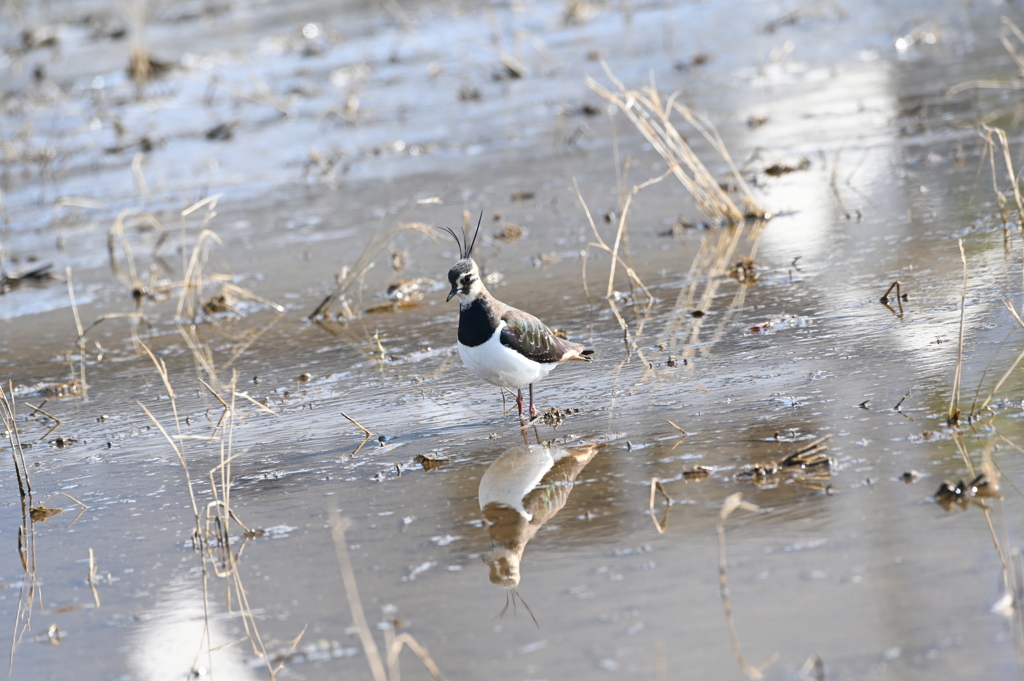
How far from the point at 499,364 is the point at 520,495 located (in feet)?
2.50

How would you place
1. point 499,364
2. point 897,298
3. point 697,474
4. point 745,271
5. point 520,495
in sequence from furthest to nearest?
1. point 745,271
2. point 897,298
3. point 499,364
4. point 520,495
5. point 697,474

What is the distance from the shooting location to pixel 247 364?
6.69 metres

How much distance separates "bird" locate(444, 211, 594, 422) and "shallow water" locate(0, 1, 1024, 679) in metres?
0.28

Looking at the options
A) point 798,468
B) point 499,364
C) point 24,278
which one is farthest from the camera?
point 24,278

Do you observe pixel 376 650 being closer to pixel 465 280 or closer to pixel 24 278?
pixel 465 280

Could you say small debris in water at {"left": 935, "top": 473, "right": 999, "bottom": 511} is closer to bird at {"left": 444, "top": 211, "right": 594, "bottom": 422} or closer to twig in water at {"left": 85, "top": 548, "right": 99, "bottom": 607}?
bird at {"left": 444, "top": 211, "right": 594, "bottom": 422}

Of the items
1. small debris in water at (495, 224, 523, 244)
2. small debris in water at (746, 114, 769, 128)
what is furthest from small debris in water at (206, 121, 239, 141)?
small debris in water at (746, 114, 769, 128)

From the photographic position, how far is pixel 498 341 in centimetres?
500

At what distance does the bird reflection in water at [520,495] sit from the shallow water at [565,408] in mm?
21

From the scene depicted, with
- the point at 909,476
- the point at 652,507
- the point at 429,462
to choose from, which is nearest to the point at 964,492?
the point at 909,476

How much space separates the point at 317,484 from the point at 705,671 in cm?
220

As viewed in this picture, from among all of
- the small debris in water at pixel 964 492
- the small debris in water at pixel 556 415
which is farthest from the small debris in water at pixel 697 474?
the small debris in water at pixel 556 415

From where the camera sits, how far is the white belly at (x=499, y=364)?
496 centimetres

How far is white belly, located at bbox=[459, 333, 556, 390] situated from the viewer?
16.3ft
